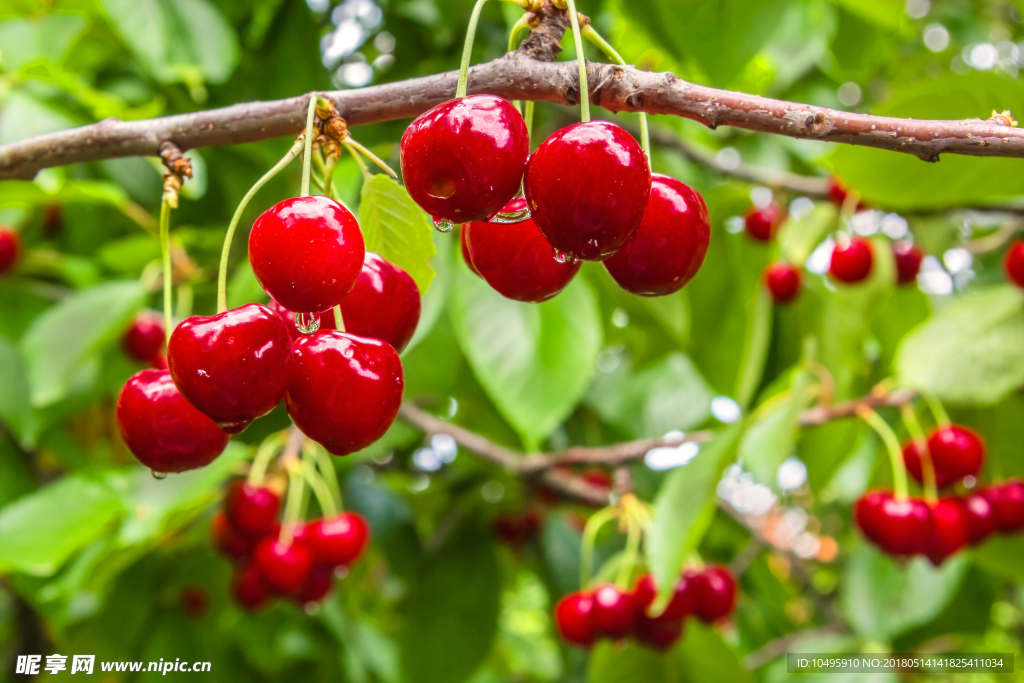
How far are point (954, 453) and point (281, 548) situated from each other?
1.55 m

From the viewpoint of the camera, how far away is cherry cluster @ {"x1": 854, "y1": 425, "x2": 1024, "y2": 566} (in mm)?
1715

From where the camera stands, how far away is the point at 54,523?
1547 millimetres

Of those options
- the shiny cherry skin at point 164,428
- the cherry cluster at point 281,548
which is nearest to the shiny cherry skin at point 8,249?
the cherry cluster at point 281,548

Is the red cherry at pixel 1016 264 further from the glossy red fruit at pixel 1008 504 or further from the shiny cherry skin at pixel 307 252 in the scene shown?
the shiny cherry skin at pixel 307 252

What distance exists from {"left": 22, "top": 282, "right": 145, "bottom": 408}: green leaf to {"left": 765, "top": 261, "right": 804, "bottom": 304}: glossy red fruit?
1.54 m

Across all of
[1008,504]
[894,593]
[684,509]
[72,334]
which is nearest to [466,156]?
[684,509]

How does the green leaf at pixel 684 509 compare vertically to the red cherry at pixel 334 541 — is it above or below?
above

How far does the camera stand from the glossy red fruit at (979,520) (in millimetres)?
1800

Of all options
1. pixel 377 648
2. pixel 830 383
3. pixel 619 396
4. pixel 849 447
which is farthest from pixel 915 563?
pixel 377 648

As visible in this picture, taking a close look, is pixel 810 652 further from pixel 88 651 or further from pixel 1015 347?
pixel 88 651

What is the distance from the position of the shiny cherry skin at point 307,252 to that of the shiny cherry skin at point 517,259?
0.43ft

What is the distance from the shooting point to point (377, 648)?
2.93 m

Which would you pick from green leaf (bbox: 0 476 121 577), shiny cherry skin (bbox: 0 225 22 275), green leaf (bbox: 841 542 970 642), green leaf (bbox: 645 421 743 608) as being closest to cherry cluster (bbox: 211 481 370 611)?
green leaf (bbox: 0 476 121 577)

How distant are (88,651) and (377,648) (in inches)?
44.7
